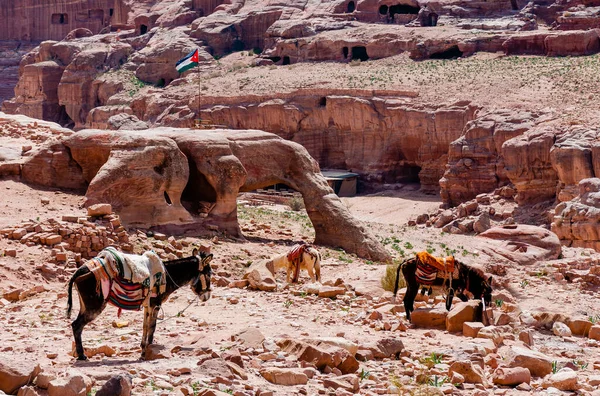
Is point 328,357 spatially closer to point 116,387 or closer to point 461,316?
point 116,387

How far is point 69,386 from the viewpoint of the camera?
870 cm

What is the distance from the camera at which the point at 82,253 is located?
18328 mm

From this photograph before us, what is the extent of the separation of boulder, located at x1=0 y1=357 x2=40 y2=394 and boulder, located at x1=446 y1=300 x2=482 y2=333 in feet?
21.6

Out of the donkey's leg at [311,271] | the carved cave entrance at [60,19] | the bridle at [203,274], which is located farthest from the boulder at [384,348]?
the carved cave entrance at [60,19]

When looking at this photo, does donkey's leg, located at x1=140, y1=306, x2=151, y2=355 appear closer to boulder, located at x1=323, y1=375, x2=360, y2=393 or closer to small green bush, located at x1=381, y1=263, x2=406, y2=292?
boulder, located at x1=323, y1=375, x2=360, y2=393

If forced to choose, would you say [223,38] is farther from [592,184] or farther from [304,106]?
[592,184]

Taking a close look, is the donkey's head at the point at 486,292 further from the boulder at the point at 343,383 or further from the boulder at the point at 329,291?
the boulder at the point at 343,383

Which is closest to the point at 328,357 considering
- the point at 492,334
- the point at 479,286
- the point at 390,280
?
the point at 492,334

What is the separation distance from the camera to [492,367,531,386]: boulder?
10.8 meters

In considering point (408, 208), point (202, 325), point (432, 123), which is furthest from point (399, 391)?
point (432, 123)

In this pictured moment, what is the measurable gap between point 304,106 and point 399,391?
43.2 metres

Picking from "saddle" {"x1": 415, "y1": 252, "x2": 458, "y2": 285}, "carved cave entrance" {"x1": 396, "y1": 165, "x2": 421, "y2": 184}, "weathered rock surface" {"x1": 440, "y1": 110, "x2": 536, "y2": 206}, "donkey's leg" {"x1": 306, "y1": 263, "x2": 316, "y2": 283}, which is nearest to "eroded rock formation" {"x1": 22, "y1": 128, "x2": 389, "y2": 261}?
"donkey's leg" {"x1": 306, "y1": 263, "x2": 316, "y2": 283}

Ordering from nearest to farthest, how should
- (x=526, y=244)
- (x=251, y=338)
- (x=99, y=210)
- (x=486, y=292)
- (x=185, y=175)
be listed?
1. (x=251, y=338)
2. (x=486, y=292)
3. (x=99, y=210)
4. (x=185, y=175)
5. (x=526, y=244)

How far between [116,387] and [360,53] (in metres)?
54.3
